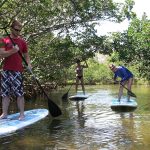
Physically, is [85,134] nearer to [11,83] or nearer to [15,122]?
[15,122]

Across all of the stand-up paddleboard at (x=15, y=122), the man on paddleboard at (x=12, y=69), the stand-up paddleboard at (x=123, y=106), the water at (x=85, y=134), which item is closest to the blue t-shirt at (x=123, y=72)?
the stand-up paddleboard at (x=123, y=106)

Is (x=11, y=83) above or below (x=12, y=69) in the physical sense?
below

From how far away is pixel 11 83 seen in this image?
23.4ft

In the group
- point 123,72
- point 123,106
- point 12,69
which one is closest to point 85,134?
point 12,69

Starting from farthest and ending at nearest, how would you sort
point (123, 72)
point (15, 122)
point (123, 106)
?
point (123, 72) → point (123, 106) → point (15, 122)

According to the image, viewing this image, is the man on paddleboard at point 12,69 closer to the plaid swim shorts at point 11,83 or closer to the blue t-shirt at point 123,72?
the plaid swim shorts at point 11,83

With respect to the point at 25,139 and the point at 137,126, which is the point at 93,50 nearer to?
the point at 137,126

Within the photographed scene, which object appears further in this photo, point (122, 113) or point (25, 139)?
point (122, 113)

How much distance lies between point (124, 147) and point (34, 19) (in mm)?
11025

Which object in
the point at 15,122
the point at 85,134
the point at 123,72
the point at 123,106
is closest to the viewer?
the point at 15,122

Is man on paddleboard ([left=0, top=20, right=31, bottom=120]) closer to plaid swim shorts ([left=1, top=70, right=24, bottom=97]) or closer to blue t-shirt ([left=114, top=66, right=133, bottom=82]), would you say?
plaid swim shorts ([left=1, top=70, right=24, bottom=97])

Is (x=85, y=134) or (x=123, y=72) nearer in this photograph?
(x=85, y=134)

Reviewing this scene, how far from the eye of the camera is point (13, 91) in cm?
717

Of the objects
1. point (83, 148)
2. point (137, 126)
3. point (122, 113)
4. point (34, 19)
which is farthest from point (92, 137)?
point (34, 19)
